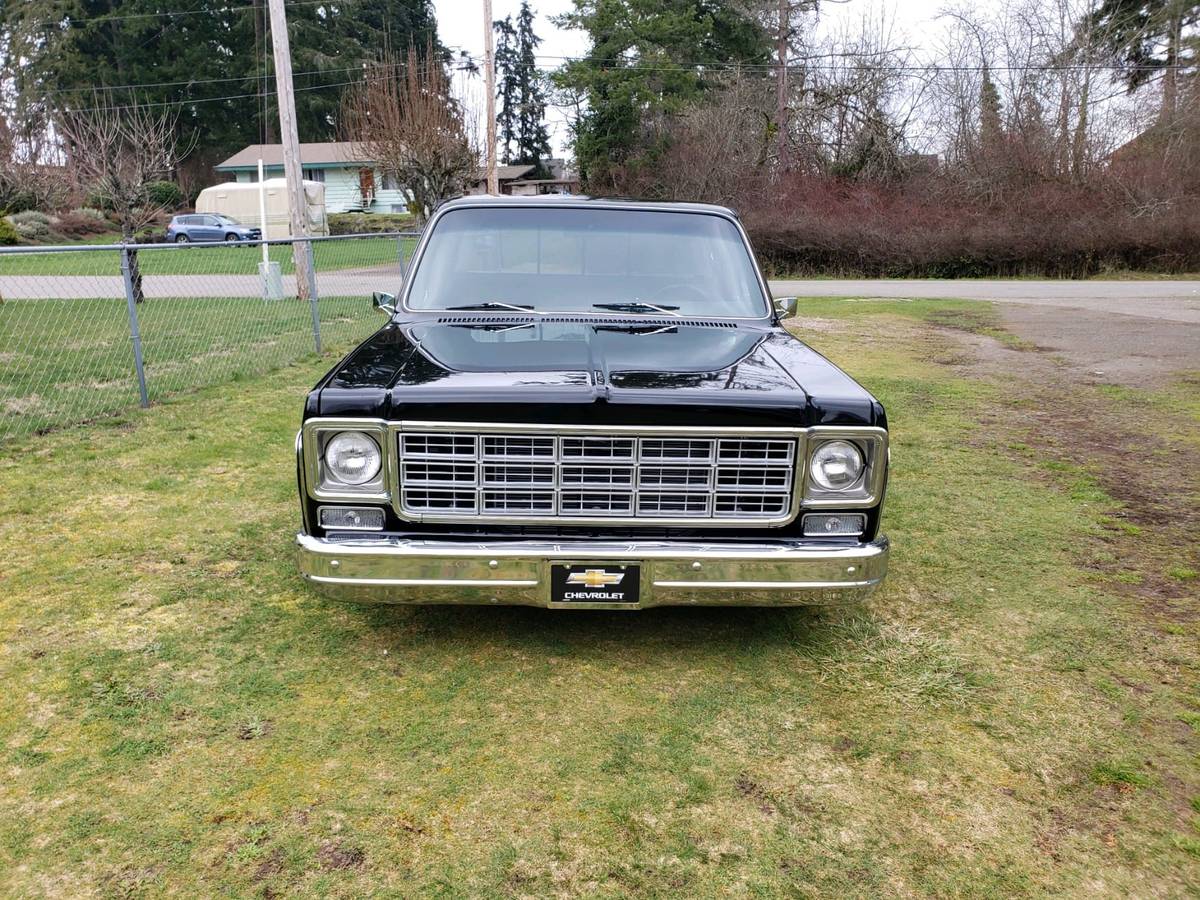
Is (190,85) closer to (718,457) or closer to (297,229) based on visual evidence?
(297,229)

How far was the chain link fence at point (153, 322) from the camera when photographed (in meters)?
7.66

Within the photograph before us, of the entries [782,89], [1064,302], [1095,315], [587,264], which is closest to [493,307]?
[587,264]

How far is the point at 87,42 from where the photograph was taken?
53.5 meters

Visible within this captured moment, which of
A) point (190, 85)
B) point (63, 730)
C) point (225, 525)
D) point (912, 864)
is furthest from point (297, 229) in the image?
point (190, 85)

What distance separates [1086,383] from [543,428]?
322 inches

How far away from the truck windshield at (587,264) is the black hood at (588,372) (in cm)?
29

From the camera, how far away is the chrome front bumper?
10.1 feet

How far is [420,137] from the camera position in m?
27.1

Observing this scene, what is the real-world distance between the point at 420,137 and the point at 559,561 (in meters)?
26.4

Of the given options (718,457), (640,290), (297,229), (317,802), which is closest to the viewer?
(317,802)

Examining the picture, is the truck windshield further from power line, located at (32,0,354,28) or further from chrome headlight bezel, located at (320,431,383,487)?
power line, located at (32,0,354,28)

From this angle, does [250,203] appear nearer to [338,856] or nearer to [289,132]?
[289,132]

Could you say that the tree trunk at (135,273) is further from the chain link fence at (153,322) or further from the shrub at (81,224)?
the shrub at (81,224)

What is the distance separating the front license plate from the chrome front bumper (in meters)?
0.02
